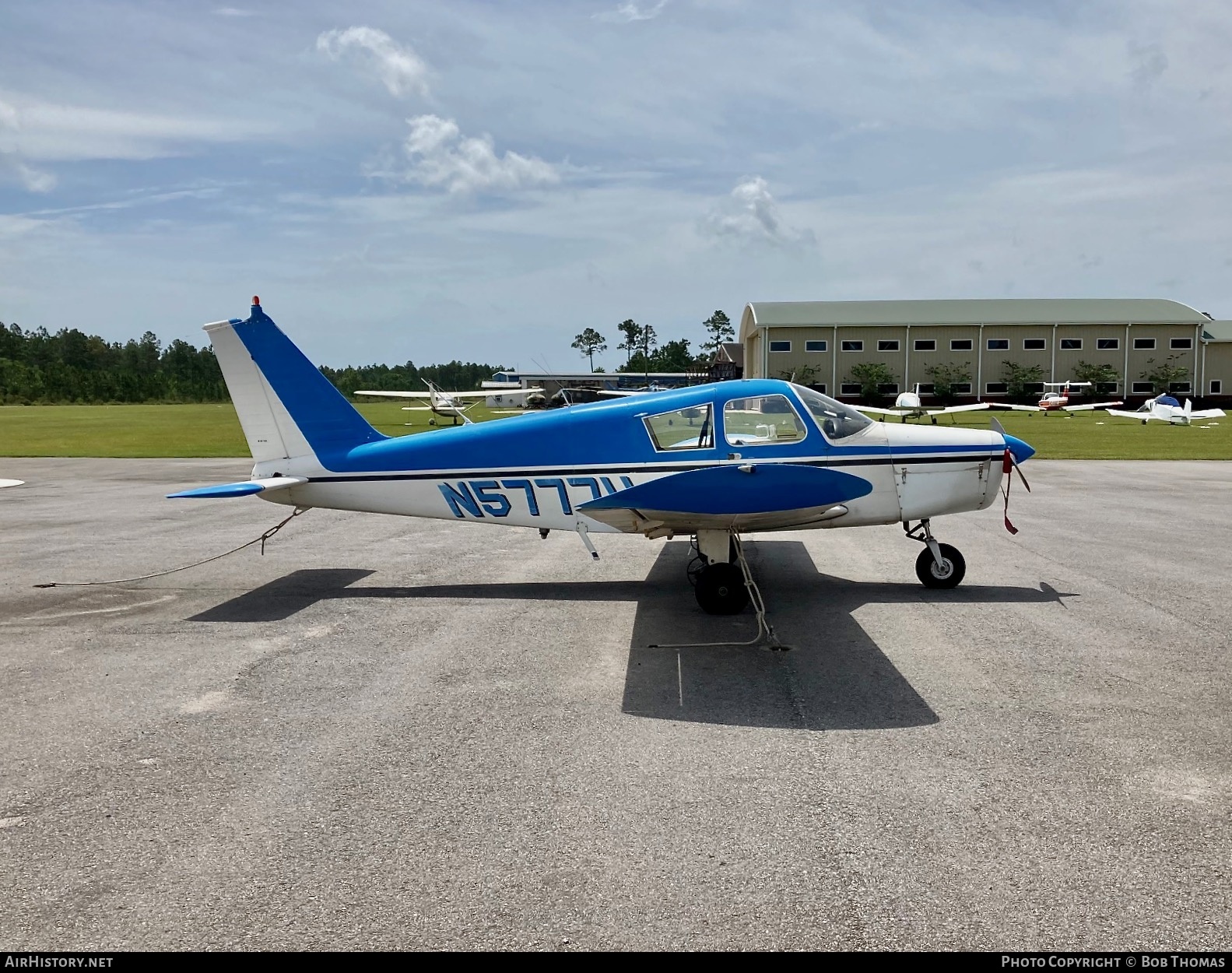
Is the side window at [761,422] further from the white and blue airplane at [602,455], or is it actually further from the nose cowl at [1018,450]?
the nose cowl at [1018,450]

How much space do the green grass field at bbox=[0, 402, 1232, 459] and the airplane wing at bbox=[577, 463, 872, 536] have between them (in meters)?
22.6

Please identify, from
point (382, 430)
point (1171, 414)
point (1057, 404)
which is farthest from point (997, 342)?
point (382, 430)

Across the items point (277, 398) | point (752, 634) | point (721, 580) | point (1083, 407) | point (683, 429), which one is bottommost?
point (1083, 407)

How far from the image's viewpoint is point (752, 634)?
7398mm

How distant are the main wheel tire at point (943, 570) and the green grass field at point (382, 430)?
2002cm

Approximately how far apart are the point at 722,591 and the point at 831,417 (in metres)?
2.13

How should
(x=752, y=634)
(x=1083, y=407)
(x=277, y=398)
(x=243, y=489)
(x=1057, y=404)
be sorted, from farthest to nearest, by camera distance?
1. (x=1083, y=407)
2. (x=1057, y=404)
3. (x=277, y=398)
4. (x=243, y=489)
5. (x=752, y=634)

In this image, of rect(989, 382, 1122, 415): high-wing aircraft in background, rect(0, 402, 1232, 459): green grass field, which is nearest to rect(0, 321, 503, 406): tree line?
→ rect(0, 402, 1232, 459): green grass field

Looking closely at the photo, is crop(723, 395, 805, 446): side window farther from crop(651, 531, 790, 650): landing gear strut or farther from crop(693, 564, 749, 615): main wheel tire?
crop(693, 564, 749, 615): main wheel tire

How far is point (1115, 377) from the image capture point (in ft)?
246

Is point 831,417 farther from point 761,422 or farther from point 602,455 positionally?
point 602,455

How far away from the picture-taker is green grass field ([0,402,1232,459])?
95.9 feet

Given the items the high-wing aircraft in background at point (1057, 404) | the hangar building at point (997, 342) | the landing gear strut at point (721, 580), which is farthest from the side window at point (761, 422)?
the hangar building at point (997, 342)
